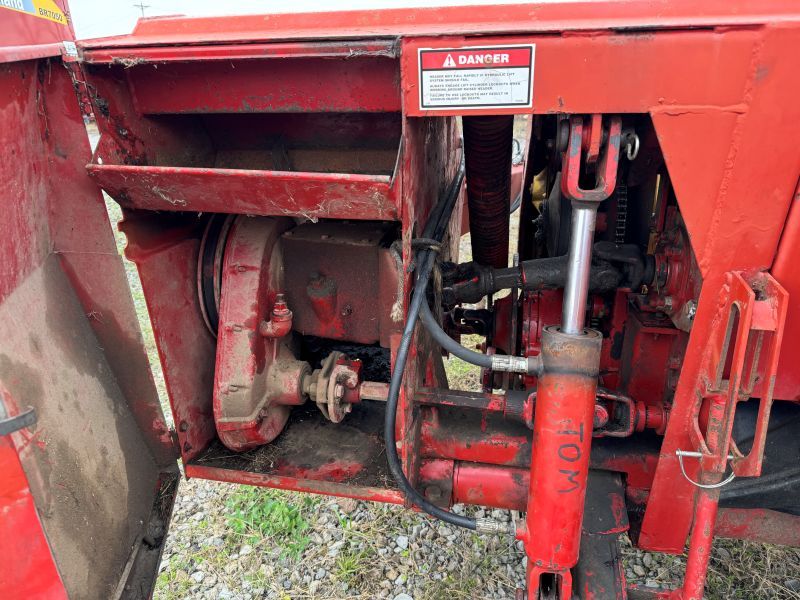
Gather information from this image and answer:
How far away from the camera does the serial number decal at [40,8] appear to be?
1.16m

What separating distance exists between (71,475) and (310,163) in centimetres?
115

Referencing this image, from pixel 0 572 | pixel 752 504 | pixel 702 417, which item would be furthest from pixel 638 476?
pixel 0 572

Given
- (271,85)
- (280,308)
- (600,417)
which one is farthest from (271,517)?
(271,85)

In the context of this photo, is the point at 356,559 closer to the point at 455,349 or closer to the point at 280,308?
the point at 280,308

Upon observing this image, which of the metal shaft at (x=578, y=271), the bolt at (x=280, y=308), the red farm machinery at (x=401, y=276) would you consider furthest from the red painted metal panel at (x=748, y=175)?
the bolt at (x=280, y=308)

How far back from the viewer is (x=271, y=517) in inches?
94.0

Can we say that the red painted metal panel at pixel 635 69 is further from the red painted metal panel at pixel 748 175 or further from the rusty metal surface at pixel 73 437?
the rusty metal surface at pixel 73 437

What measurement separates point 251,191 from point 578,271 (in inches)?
30.4

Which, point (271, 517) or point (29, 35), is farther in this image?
point (271, 517)

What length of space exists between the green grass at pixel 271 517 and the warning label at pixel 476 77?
190 cm

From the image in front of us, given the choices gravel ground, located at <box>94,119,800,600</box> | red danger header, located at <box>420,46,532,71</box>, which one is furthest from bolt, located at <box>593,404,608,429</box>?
gravel ground, located at <box>94,119,800,600</box>

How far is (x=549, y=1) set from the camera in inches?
53.8

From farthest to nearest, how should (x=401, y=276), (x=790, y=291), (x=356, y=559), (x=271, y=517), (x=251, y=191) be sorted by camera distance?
(x=271, y=517) < (x=356, y=559) < (x=401, y=276) < (x=251, y=191) < (x=790, y=291)

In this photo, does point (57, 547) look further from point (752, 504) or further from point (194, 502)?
point (752, 504)
